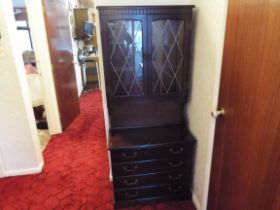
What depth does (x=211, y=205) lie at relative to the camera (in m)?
1.58

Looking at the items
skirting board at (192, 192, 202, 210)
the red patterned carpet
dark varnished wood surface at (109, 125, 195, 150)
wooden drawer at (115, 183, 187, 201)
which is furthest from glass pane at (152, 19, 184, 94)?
the red patterned carpet

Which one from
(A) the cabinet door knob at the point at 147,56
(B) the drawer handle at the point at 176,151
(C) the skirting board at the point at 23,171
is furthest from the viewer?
(C) the skirting board at the point at 23,171

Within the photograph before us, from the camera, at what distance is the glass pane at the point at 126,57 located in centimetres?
151

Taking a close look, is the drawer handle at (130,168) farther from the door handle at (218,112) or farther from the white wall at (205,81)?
the door handle at (218,112)

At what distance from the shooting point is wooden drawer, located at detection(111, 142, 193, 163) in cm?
166

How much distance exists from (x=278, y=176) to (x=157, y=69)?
1.04 m

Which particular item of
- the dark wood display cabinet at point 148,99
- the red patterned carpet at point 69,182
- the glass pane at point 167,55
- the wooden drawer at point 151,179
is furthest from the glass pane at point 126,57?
the red patterned carpet at point 69,182

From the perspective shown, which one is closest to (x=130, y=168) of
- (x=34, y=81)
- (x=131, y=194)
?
(x=131, y=194)

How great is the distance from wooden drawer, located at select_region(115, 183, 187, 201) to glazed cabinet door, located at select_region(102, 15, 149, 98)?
0.81 m

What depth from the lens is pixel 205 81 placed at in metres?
1.51

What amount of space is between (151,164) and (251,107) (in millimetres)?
957

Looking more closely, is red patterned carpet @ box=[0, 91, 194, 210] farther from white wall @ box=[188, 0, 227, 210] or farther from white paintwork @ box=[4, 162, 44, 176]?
white wall @ box=[188, 0, 227, 210]

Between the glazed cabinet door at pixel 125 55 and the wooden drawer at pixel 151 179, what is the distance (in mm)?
680

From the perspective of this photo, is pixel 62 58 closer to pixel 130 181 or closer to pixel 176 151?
pixel 130 181
